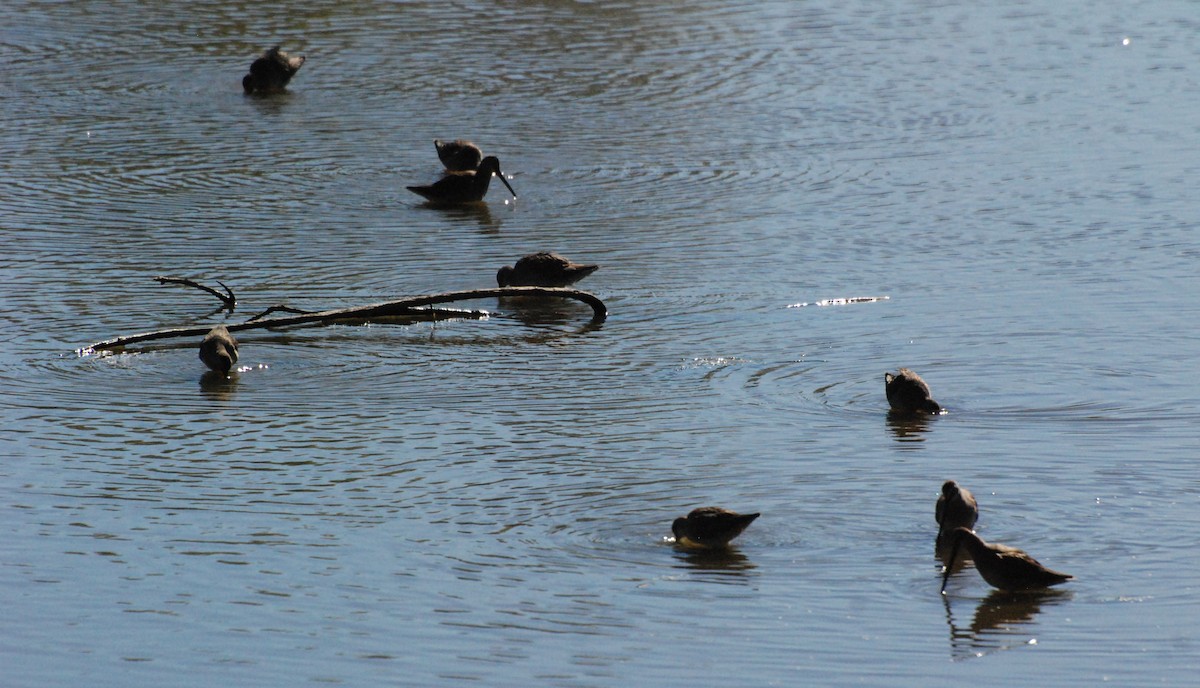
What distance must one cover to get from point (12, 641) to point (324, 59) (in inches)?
610

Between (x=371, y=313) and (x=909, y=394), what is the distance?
3.33 metres

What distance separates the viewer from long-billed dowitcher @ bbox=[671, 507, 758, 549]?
277 inches

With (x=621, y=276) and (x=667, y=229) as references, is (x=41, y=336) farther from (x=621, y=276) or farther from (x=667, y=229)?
(x=667, y=229)

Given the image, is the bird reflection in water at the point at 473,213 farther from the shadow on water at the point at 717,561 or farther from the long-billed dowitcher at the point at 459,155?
the shadow on water at the point at 717,561

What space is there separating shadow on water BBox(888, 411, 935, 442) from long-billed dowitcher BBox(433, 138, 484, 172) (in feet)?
23.0

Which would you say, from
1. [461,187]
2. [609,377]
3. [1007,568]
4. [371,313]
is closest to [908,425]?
[609,377]

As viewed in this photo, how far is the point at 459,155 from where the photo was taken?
1545 cm

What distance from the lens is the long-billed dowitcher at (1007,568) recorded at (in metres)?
6.60

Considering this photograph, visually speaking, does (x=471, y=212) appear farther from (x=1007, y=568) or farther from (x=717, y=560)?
(x=1007, y=568)

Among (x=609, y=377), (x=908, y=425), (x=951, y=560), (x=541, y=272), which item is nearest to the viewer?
(x=951, y=560)

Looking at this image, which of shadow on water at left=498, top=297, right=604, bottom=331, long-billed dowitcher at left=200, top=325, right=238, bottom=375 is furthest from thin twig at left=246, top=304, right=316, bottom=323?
shadow on water at left=498, top=297, right=604, bottom=331

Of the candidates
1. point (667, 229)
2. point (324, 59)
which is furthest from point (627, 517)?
point (324, 59)

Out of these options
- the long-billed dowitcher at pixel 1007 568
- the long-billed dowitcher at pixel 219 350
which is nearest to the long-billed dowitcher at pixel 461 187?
the long-billed dowitcher at pixel 219 350

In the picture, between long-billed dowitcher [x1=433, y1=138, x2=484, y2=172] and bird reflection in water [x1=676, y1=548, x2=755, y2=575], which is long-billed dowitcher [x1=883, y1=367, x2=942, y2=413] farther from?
long-billed dowitcher [x1=433, y1=138, x2=484, y2=172]
